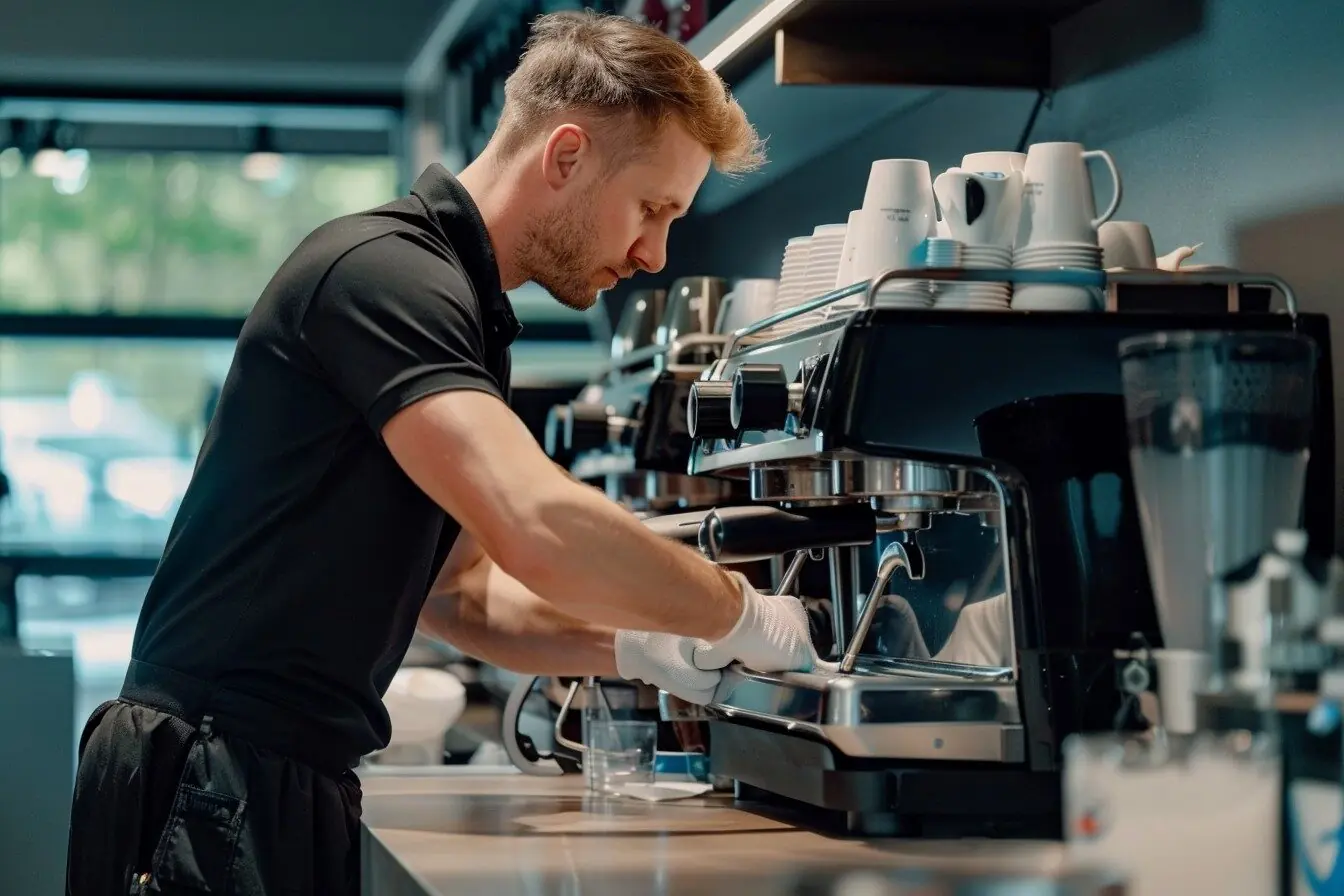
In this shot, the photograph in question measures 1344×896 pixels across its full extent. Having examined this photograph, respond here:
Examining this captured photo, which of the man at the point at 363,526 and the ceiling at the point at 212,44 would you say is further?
the ceiling at the point at 212,44

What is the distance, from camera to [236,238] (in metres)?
6.27

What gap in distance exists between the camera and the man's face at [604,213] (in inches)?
60.2

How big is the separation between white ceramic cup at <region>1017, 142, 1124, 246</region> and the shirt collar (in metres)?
0.46

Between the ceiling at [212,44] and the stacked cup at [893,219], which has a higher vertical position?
the ceiling at [212,44]

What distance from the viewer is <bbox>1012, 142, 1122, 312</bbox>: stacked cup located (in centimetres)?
136

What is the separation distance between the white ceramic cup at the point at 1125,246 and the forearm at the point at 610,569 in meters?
0.44

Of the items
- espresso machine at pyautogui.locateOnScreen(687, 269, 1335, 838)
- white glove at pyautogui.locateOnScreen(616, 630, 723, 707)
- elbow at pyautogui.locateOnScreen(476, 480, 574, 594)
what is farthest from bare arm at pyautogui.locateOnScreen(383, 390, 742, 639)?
white glove at pyautogui.locateOnScreen(616, 630, 723, 707)

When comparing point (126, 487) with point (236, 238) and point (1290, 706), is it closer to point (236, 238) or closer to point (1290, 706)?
point (236, 238)

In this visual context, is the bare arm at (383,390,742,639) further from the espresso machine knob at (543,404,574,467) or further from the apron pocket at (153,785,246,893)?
the espresso machine knob at (543,404,574,467)

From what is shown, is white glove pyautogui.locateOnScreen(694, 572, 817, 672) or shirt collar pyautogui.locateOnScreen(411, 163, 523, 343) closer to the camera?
white glove pyautogui.locateOnScreen(694, 572, 817, 672)

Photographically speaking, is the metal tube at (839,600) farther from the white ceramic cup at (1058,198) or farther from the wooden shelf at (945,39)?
the wooden shelf at (945,39)

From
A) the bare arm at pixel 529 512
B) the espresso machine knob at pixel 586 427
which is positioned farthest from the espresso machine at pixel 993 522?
the espresso machine knob at pixel 586 427

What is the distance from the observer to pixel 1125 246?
1456 mm

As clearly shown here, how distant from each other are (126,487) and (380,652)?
5076mm
